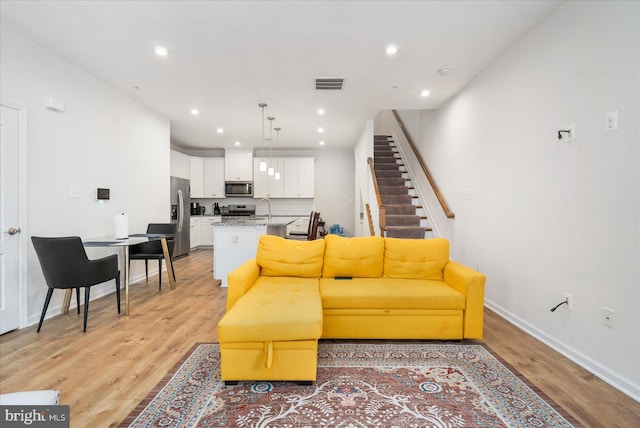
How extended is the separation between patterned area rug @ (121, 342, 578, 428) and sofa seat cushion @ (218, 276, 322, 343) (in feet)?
1.16

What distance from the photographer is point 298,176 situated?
26.4ft

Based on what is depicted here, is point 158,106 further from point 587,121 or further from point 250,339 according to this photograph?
point 587,121

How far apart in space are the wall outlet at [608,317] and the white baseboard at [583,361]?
30 centimetres

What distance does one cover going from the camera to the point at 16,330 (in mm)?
2752

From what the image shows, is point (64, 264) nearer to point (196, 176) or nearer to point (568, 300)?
point (568, 300)

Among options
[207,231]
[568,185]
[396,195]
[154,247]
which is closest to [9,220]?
[154,247]

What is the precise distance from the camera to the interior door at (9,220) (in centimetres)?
266

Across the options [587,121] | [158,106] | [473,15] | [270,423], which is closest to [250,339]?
[270,423]

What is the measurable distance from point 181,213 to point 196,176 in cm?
186

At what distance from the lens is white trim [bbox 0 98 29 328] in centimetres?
279

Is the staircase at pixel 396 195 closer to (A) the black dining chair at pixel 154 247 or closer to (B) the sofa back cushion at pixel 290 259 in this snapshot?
(B) the sofa back cushion at pixel 290 259


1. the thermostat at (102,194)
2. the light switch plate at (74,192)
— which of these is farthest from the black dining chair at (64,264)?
the thermostat at (102,194)

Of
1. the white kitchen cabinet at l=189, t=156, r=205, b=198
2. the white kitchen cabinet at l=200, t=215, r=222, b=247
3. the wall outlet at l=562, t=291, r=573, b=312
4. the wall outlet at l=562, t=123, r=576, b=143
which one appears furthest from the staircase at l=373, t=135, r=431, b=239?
the white kitchen cabinet at l=189, t=156, r=205, b=198

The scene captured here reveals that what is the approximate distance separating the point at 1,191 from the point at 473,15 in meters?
4.47
